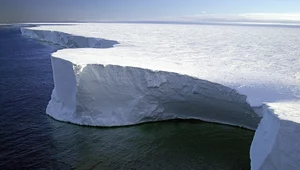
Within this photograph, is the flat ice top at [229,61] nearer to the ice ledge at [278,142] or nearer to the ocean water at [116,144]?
the ice ledge at [278,142]

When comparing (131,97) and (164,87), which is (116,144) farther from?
(164,87)

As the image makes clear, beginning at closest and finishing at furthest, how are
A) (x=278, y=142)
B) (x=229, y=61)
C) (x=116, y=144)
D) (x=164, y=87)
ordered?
(x=278, y=142) → (x=116, y=144) → (x=164, y=87) → (x=229, y=61)

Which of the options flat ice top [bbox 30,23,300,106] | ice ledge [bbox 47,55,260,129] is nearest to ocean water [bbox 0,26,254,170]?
ice ledge [bbox 47,55,260,129]

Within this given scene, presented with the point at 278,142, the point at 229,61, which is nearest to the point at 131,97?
the point at 229,61

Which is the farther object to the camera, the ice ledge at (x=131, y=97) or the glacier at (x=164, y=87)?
the ice ledge at (x=131, y=97)

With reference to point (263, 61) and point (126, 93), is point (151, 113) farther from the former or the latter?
point (263, 61)

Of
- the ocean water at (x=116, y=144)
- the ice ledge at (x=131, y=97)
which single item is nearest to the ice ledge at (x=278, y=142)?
the ocean water at (x=116, y=144)

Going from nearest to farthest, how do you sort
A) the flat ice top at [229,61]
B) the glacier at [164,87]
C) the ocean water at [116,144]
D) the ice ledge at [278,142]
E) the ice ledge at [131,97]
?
the ice ledge at [278,142] → the ocean water at [116,144] → the flat ice top at [229,61] → the glacier at [164,87] → the ice ledge at [131,97]

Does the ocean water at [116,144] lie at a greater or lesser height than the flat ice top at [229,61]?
lesser

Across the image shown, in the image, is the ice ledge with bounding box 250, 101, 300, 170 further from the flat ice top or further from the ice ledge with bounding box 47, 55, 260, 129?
the ice ledge with bounding box 47, 55, 260, 129
